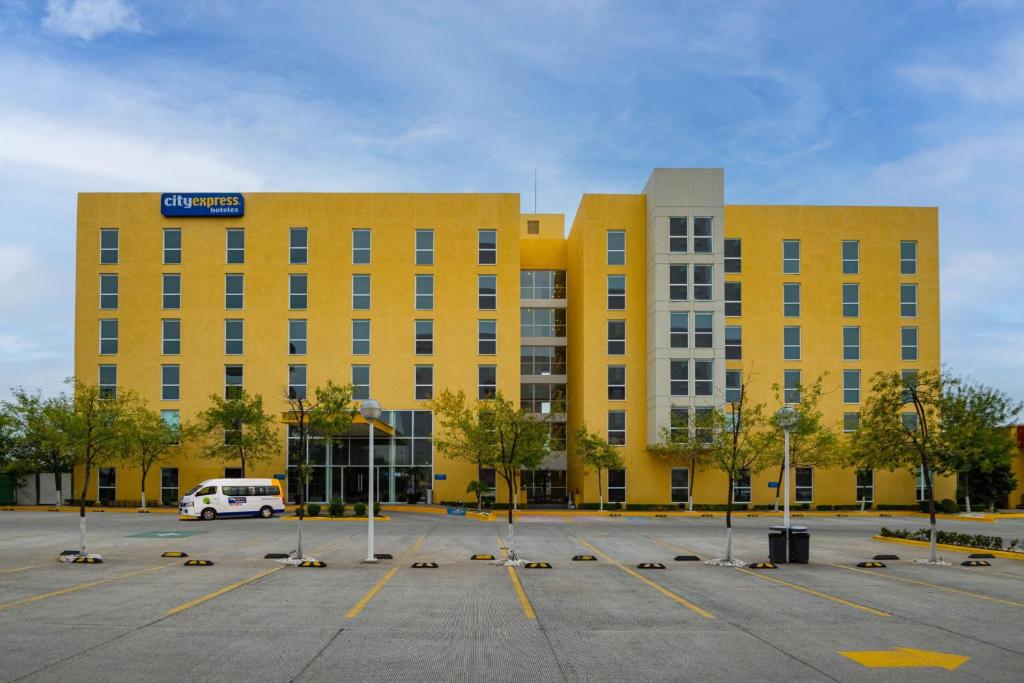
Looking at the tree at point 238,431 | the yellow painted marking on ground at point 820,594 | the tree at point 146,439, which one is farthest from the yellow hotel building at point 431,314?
the yellow painted marking on ground at point 820,594

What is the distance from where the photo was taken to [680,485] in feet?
177

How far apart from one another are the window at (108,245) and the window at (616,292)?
1212 inches

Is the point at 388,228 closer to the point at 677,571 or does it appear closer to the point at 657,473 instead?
the point at 657,473

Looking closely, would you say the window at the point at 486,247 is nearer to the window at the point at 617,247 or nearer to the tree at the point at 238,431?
the window at the point at 617,247

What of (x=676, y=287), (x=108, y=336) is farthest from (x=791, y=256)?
(x=108, y=336)

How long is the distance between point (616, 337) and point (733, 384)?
7909mm

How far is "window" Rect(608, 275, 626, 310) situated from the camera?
181 feet

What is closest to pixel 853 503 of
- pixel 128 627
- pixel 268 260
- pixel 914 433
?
→ pixel 914 433

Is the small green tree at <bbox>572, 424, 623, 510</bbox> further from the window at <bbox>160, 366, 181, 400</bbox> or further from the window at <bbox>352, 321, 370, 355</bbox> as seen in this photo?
the window at <bbox>160, 366, 181, 400</bbox>

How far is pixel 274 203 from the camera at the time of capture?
180ft

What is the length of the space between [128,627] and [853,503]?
50579 millimetres

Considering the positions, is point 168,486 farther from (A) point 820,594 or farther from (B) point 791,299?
(A) point 820,594

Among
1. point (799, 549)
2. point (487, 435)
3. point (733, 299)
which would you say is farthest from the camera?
point (733, 299)

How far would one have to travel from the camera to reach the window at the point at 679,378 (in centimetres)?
5241
